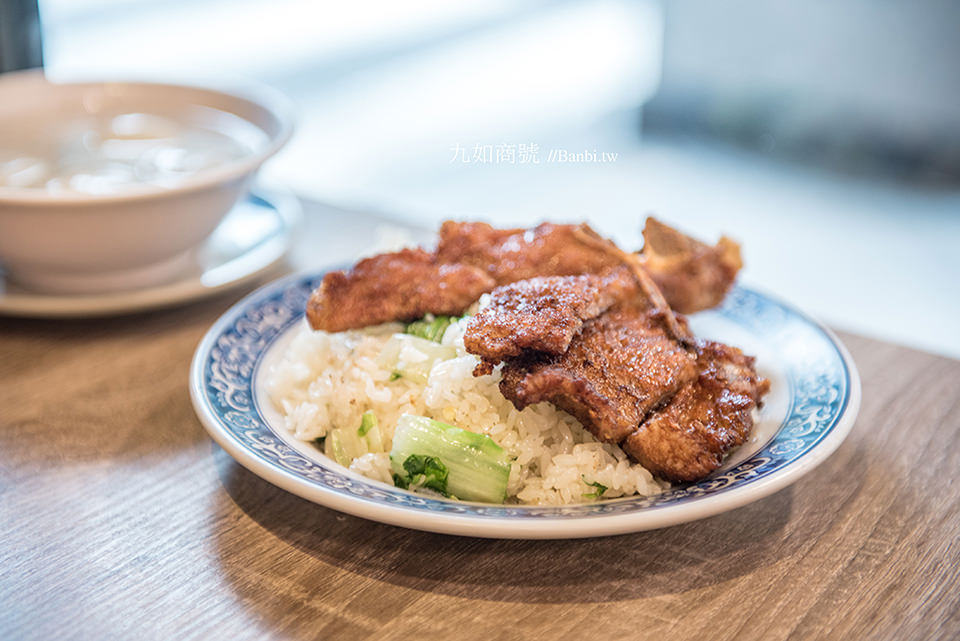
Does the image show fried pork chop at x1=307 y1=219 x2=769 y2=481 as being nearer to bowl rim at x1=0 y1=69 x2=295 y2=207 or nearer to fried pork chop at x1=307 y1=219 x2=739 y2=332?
fried pork chop at x1=307 y1=219 x2=739 y2=332

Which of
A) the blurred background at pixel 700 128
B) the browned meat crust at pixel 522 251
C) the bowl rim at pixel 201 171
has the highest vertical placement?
the browned meat crust at pixel 522 251

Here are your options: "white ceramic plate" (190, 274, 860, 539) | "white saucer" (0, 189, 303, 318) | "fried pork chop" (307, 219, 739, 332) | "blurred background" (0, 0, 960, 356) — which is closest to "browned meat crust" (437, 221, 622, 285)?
"fried pork chop" (307, 219, 739, 332)

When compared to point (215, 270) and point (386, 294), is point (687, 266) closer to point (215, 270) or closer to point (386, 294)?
point (386, 294)

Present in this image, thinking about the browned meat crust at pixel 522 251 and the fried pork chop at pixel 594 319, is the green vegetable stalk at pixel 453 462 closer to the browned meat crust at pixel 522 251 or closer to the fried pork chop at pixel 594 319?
the fried pork chop at pixel 594 319

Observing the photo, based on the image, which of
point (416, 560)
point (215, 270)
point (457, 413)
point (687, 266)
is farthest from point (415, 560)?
point (215, 270)

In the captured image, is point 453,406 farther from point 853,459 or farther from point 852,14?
point 852,14

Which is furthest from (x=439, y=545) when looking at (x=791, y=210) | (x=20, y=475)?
(x=791, y=210)

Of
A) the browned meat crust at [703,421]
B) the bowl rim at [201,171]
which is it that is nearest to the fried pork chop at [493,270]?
the browned meat crust at [703,421]
